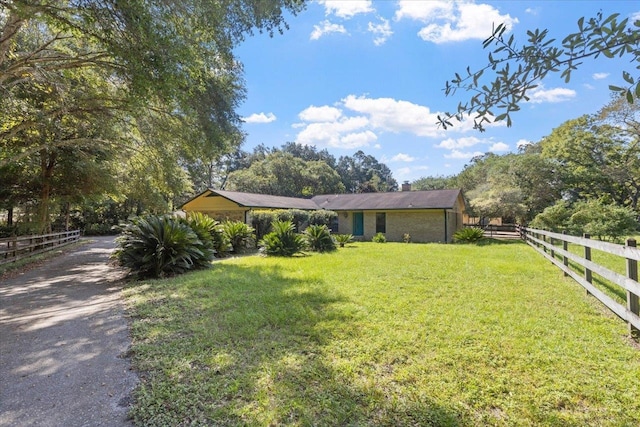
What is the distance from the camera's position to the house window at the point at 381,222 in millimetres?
22219

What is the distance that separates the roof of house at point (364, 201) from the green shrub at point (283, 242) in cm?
632

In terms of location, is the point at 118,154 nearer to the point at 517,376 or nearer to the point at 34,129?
Answer: the point at 34,129

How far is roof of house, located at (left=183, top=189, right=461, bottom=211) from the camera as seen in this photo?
20.2m

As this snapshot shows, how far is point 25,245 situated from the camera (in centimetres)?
1328

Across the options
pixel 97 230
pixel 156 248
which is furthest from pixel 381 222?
pixel 97 230

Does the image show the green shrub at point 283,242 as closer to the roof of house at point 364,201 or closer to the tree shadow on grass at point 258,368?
the roof of house at point 364,201

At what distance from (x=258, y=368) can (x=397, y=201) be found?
20.2m

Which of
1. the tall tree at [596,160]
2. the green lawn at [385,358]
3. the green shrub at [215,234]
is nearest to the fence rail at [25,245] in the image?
the green shrub at [215,234]

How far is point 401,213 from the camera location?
71.1 ft

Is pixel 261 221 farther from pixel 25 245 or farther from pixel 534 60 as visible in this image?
pixel 534 60

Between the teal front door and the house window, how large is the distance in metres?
1.14

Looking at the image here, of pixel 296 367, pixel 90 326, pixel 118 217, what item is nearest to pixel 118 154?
pixel 90 326

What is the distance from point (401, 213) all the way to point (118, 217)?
29.0 m

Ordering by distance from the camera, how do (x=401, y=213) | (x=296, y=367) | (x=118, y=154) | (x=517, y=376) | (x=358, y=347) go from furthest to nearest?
1. (x=401, y=213)
2. (x=118, y=154)
3. (x=358, y=347)
4. (x=296, y=367)
5. (x=517, y=376)
